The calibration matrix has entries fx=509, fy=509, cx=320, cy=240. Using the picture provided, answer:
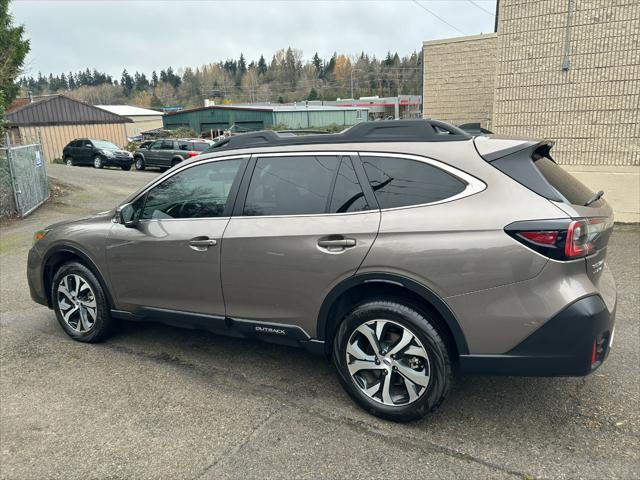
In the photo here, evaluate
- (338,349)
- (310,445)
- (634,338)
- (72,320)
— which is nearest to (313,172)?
(338,349)

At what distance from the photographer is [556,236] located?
2.67 m

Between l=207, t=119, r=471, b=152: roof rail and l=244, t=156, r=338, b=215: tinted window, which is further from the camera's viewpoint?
l=244, t=156, r=338, b=215: tinted window

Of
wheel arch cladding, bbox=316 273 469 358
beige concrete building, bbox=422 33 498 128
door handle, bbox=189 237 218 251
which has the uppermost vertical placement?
beige concrete building, bbox=422 33 498 128

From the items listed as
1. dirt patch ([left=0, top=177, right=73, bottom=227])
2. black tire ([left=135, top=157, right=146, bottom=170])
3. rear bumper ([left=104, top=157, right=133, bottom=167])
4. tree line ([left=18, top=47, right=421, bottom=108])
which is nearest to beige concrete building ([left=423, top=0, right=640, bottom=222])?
dirt patch ([left=0, top=177, right=73, bottom=227])

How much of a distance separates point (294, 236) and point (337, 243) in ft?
1.05

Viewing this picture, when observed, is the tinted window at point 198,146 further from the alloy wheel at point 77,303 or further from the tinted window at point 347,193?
the tinted window at point 347,193

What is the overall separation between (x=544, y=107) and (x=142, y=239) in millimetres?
7275

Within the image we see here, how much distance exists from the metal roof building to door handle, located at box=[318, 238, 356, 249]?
35282mm

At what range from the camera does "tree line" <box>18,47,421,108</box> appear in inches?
4355

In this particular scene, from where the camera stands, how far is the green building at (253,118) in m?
46.3

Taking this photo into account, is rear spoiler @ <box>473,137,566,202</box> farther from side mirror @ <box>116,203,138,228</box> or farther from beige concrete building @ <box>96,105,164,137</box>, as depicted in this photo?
beige concrete building @ <box>96,105,164,137</box>

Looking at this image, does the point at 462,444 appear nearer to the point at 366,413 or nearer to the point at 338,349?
the point at 366,413

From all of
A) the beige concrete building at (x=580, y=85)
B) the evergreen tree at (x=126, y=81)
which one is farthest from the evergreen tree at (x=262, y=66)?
the beige concrete building at (x=580, y=85)

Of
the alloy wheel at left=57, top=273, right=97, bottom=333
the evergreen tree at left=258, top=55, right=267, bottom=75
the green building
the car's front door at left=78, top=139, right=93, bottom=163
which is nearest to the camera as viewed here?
the alloy wheel at left=57, top=273, right=97, bottom=333
